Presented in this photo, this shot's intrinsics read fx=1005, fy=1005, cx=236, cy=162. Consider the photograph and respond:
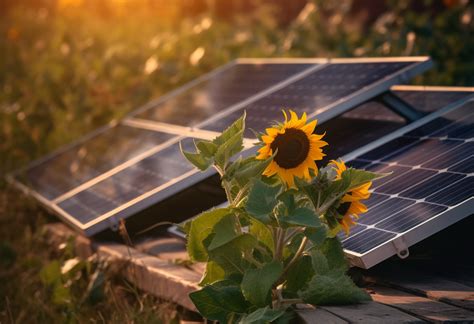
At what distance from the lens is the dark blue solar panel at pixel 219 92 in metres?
6.63

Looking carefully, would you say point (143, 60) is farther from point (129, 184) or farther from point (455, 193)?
point (455, 193)

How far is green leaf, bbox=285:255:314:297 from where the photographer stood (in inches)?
136

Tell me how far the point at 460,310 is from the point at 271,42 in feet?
29.9

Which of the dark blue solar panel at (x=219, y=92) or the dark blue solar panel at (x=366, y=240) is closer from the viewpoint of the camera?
the dark blue solar panel at (x=366, y=240)

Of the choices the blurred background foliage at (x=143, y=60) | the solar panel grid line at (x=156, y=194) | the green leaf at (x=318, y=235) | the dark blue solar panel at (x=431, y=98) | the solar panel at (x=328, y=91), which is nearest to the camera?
the green leaf at (x=318, y=235)

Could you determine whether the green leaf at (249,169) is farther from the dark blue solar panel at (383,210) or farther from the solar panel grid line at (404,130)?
the solar panel grid line at (404,130)

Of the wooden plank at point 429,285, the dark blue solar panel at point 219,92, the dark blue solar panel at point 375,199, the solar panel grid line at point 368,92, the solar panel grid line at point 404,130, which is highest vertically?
the dark blue solar panel at point 219,92

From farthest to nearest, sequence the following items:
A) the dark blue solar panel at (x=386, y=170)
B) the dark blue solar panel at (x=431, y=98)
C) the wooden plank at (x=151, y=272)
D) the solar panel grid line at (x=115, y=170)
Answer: the solar panel grid line at (x=115, y=170) < the dark blue solar panel at (x=431, y=98) < the wooden plank at (x=151, y=272) < the dark blue solar panel at (x=386, y=170)

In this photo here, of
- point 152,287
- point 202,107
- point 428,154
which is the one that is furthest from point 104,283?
point 202,107

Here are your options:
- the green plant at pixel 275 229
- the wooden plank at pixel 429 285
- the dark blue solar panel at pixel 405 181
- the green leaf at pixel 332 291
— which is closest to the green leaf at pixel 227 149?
the green plant at pixel 275 229

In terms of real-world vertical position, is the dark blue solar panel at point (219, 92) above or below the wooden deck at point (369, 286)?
above

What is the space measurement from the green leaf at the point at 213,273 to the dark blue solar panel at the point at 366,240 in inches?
19.1

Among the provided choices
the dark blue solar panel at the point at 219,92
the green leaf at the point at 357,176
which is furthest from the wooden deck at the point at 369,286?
the dark blue solar panel at the point at 219,92

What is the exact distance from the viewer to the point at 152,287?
15.7ft
